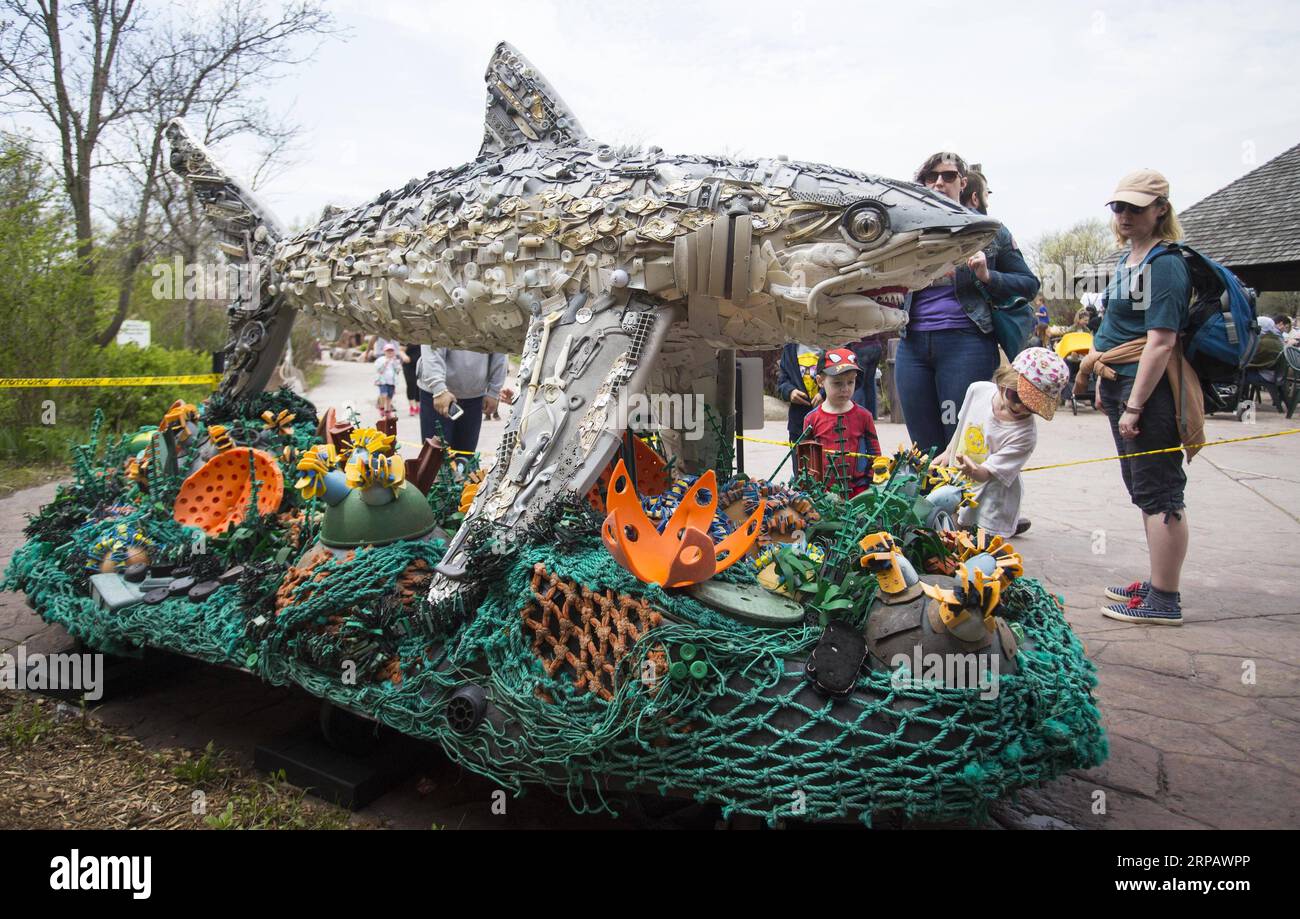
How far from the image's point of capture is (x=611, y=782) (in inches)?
79.4

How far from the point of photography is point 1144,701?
3.00m

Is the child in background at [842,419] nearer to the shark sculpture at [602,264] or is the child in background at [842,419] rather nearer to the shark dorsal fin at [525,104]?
the shark sculpture at [602,264]

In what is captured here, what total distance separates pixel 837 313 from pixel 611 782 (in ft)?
5.04

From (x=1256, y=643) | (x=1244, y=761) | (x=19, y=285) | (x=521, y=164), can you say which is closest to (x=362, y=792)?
(x=521, y=164)

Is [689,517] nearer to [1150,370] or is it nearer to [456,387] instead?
[1150,370]

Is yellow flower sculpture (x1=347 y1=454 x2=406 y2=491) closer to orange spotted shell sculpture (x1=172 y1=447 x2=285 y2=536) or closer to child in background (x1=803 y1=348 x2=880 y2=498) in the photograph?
orange spotted shell sculpture (x1=172 y1=447 x2=285 y2=536)

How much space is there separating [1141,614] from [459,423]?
398 cm

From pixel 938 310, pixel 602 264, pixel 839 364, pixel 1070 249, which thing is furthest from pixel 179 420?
pixel 1070 249

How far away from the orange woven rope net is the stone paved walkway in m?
0.48

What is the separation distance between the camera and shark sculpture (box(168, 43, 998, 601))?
8.34 ft

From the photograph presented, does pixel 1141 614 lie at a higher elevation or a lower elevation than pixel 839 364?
lower

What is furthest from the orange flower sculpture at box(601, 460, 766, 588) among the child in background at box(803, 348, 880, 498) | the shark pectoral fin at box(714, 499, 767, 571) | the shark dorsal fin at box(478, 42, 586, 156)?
the child in background at box(803, 348, 880, 498)

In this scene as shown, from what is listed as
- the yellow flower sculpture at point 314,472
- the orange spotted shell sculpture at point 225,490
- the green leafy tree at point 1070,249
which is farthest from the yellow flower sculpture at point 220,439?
the green leafy tree at point 1070,249
